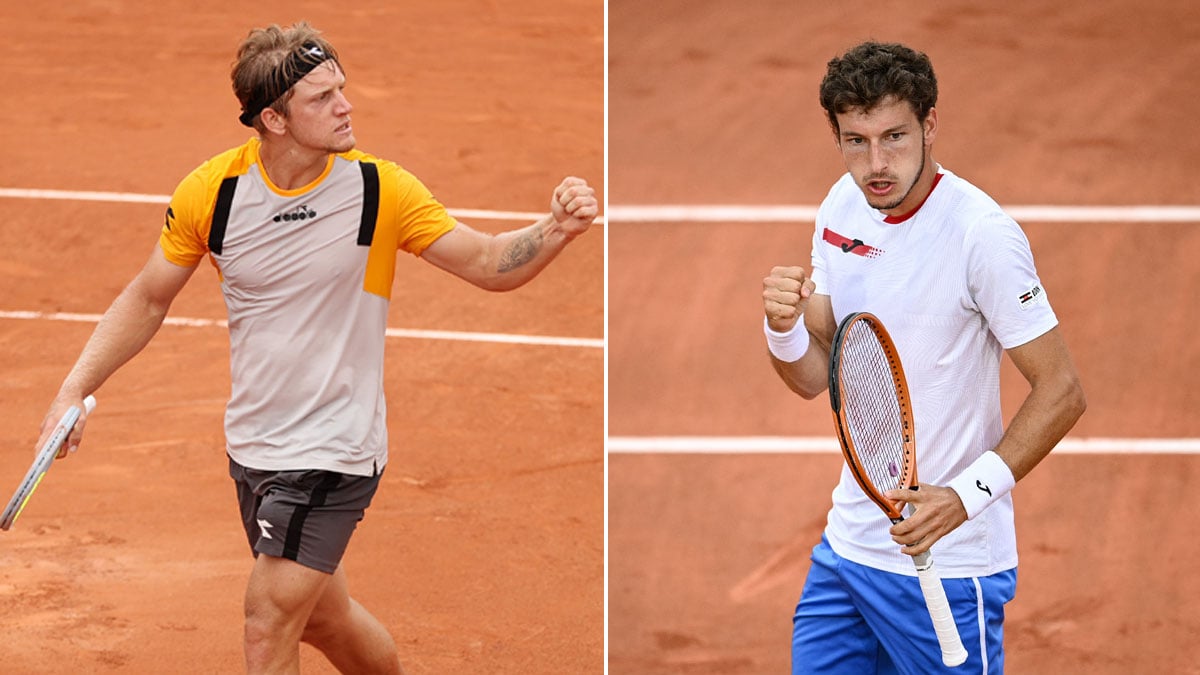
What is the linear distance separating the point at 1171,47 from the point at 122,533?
7.53m

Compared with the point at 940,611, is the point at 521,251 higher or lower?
higher

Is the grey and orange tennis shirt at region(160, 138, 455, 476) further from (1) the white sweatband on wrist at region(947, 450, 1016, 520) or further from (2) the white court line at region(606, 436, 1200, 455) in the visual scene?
(2) the white court line at region(606, 436, 1200, 455)

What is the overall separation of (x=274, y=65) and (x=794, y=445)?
3.70 m

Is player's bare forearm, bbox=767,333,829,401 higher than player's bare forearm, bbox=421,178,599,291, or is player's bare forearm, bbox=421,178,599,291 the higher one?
player's bare forearm, bbox=421,178,599,291

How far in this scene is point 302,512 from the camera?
→ 180 inches

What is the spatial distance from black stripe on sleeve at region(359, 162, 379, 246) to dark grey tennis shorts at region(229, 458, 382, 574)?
69cm

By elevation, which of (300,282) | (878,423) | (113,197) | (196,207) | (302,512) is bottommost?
(302,512)

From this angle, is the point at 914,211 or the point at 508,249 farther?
the point at 508,249

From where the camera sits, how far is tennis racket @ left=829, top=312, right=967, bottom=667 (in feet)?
11.9

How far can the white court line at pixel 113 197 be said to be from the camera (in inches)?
401

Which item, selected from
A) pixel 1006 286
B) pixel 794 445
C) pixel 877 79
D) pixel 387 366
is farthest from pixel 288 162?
pixel 387 366

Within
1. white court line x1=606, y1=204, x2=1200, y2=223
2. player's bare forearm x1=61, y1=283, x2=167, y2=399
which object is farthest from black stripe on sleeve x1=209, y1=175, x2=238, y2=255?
white court line x1=606, y1=204, x2=1200, y2=223

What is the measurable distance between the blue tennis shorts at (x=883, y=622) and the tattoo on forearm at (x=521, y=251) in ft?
3.91

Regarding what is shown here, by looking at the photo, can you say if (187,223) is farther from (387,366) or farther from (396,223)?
(387,366)
